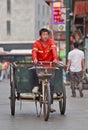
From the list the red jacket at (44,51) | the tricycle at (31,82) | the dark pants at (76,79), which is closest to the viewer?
the tricycle at (31,82)

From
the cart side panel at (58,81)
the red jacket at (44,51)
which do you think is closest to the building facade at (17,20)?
the red jacket at (44,51)

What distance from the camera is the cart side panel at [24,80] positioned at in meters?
10.7

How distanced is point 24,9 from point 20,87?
253ft

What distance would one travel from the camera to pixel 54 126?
9367mm

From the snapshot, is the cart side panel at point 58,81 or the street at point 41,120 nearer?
the street at point 41,120

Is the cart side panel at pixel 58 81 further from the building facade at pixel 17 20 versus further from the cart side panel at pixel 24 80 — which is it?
the building facade at pixel 17 20

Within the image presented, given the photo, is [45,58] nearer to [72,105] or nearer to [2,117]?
[2,117]

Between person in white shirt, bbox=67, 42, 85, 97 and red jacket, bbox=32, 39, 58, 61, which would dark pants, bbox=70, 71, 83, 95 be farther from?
red jacket, bbox=32, 39, 58, 61

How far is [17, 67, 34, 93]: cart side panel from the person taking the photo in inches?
422

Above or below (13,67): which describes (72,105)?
below

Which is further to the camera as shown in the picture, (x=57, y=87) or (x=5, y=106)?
(x=5, y=106)

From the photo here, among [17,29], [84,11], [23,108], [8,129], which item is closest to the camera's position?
[8,129]

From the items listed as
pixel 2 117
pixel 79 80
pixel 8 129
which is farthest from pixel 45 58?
pixel 79 80

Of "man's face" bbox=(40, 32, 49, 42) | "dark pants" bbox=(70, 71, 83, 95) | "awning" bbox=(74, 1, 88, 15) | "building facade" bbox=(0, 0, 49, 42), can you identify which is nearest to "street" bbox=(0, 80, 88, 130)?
"man's face" bbox=(40, 32, 49, 42)
